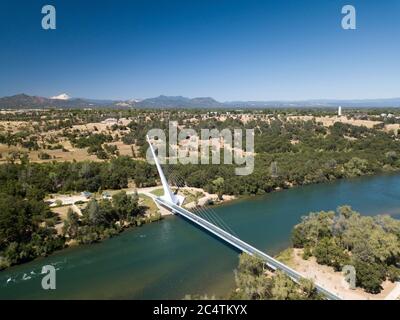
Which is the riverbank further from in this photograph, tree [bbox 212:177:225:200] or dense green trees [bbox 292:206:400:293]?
tree [bbox 212:177:225:200]

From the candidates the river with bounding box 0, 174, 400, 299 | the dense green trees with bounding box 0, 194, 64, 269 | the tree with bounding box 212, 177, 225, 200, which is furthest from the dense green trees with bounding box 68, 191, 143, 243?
the tree with bounding box 212, 177, 225, 200

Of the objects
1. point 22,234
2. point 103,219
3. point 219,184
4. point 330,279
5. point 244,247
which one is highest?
point 219,184

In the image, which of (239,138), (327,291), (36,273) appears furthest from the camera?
(239,138)

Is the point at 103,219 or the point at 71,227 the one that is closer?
the point at 71,227

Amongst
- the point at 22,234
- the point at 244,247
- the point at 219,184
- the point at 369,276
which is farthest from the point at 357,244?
the point at 22,234

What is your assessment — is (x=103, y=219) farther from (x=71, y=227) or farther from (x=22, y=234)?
(x=22, y=234)

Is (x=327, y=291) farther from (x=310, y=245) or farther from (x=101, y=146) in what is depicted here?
(x=101, y=146)

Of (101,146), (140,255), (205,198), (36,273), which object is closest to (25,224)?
(36,273)
